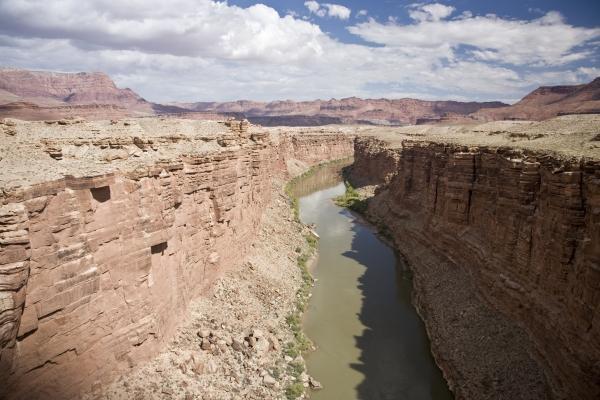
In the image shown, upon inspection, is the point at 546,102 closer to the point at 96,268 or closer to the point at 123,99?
the point at 96,268

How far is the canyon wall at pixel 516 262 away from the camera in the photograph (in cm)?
1304

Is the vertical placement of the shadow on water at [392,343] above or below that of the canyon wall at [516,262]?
below

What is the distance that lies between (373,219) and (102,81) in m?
142

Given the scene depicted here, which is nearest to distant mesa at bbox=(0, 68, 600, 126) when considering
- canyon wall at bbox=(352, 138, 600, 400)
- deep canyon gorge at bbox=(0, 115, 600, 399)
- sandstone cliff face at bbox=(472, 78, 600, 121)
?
sandstone cliff face at bbox=(472, 78, 600, 121)

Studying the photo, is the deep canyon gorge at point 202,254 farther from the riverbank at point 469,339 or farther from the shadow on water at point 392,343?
the shadow on water at point 392,343

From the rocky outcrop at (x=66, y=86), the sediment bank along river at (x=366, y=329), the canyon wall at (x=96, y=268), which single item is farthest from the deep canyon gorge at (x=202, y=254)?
the rocky outcrop at (x=66, y=86)

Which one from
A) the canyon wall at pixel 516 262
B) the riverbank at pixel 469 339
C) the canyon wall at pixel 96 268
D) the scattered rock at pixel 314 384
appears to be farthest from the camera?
the scattered rock at pixel 314 384

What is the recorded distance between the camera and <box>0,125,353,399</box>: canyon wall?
9070 mm

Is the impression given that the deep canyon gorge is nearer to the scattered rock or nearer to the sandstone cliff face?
the scattered rock

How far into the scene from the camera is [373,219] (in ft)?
133

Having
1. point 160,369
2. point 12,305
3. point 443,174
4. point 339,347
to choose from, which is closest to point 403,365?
point 339,347

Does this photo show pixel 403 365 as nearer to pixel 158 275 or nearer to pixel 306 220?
pixel 158 275

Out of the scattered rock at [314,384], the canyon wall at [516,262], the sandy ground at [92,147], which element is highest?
the sandy ground at [92,147]

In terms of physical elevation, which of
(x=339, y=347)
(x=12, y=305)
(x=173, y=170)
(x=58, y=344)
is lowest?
(x=339, y=347)
